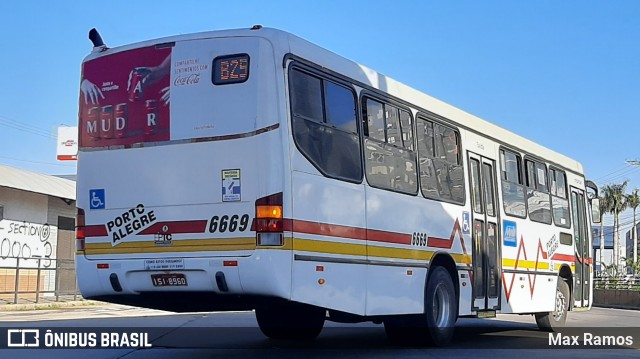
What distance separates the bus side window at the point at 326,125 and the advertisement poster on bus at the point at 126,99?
1.41 metres

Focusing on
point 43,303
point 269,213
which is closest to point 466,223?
point 269,213

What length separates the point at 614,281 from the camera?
4050 centimetres

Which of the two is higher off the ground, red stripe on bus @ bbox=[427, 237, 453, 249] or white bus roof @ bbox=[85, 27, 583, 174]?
white bus roof @ bbox=[85, 27, 583, 174]

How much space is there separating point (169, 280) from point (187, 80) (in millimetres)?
2118

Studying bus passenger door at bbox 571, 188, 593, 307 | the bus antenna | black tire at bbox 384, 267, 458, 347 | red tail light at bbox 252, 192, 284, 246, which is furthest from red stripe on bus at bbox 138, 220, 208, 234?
bus passenger door at bbox 571, 188, 593, 307

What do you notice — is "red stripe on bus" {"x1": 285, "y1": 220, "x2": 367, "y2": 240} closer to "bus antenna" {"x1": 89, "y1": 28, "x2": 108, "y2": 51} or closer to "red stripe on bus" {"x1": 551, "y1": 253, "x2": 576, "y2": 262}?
"bus antenna" {"x1": 89, "y1": 28, "x2": 108, "y2": 51}

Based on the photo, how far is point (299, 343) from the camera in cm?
1237

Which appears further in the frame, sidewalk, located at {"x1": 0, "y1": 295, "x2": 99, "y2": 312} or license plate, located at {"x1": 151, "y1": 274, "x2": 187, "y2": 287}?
sidewalk, located at {"x1": 0, "y1": 295, "x2": 99, "y2": 312}

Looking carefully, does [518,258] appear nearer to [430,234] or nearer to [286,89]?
[430,234]

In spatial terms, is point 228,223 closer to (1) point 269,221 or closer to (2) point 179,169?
(1) point 269,221

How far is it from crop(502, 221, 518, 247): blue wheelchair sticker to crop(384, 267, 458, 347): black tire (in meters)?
2.33

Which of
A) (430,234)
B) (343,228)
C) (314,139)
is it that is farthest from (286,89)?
(430,234)

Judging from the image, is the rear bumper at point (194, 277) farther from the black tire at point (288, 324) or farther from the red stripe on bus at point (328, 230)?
the black tire at point (288, 324)

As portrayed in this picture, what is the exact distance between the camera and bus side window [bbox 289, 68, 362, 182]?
8977mm
